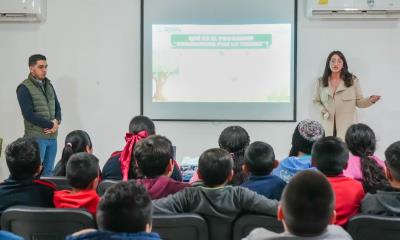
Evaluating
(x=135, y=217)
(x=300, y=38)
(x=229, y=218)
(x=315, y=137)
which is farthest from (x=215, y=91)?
(x=135, y=217)

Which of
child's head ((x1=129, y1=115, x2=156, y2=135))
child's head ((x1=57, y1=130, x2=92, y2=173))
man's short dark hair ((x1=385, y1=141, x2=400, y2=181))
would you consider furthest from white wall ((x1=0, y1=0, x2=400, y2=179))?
man's short dark hair ((x1=385, y1=141, x2=400, y2=181))

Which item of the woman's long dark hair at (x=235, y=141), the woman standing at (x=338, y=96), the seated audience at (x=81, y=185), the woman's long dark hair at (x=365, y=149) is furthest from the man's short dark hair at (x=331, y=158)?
the woman standing at (x=338, y=96)

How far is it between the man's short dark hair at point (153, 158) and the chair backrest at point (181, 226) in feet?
1.34

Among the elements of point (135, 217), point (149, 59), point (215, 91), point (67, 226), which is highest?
point (149, 59)

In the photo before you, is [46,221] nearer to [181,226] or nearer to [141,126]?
[181,226]

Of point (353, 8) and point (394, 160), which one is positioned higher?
point (353, 8)

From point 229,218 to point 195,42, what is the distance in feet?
11.3

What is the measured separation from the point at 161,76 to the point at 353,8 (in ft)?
7.04

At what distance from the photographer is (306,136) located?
9.29 feet

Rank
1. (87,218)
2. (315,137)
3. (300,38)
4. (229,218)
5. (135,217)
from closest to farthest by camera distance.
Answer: (135,217)
(87,218)
(229,218)
(315,137)
(300,38)

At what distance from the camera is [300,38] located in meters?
5.10

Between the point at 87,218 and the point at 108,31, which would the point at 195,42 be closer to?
the point at 108,31

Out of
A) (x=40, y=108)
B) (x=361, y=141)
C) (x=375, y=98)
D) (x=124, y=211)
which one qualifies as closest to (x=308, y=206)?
(x=124, y=211)

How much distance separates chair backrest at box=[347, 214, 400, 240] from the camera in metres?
1.73
